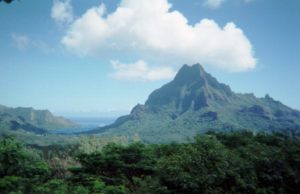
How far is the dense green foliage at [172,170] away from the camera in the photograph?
Answer: 39.9ft

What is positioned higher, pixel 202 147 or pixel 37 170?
pixel 202 147

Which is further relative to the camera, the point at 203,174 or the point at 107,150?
the point at 107,150

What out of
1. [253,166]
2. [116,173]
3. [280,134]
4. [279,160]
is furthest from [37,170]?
[280,134]

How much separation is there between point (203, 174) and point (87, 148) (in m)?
88.6

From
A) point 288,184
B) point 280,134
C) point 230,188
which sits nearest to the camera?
point 230,188

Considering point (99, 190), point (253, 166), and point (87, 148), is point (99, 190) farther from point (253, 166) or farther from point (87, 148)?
point (87, 148)

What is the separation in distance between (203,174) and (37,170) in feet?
22.6

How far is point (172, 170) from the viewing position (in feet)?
40.8

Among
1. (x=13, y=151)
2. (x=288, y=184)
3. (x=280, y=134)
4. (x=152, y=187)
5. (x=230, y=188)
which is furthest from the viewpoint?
(x=280, y=134)

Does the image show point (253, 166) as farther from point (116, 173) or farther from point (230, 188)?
point (116, 173)

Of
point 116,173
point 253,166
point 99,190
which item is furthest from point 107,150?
point 253,166

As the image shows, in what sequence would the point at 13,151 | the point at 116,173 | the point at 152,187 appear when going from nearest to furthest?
the point at 152,187 < the point at 13,151 < the point at 116,173

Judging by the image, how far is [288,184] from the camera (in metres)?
15.2

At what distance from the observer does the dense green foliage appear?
39.9 ft
